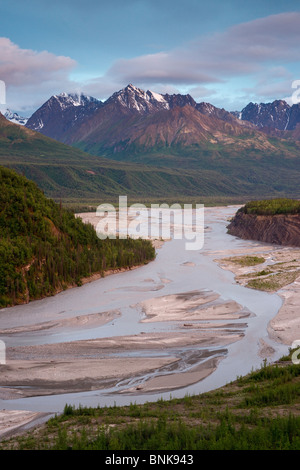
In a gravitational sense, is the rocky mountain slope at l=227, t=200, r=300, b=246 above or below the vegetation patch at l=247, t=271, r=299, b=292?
above

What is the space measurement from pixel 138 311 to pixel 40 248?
13964 millimetres

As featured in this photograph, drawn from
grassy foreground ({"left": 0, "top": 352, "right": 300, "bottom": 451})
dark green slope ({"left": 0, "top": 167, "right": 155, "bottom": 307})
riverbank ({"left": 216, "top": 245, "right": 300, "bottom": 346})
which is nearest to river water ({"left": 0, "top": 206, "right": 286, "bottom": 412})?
riverbank ({"left": 216, "top": 245, "right": 300, "bottom": 346})

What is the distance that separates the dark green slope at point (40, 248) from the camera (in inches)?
1893

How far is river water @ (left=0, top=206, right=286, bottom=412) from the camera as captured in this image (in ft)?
85.8

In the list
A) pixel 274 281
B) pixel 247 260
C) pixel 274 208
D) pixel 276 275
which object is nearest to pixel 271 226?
pixel 274 208

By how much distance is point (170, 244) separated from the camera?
9369 cm

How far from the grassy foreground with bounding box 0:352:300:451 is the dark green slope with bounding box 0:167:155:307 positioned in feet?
88.2

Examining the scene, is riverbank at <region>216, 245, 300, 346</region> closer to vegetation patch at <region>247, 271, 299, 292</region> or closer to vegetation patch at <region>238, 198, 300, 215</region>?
vegetation patch at <region>247, 271, 299, 292</region>

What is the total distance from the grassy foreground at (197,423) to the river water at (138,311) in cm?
299

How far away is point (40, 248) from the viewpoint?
2060 inches

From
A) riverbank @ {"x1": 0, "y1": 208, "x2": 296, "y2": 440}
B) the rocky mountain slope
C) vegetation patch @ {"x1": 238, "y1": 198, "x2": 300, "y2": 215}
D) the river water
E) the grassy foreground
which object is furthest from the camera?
vegetation patch @ {"x1": 238, "y1": 198, "x2": 300, "y2": 215}

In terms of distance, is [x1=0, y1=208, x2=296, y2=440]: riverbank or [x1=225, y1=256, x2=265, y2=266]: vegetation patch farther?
[x1=225, y1=256, x2=265, y2=266]: vegetation patch

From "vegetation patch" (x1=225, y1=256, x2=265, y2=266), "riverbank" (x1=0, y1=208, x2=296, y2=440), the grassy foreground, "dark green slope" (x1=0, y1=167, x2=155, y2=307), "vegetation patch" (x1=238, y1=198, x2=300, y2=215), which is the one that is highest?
"vegetation patch" (x1=238, y1=198, x2=300, y2=215)

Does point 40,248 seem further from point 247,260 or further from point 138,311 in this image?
point 247,260
